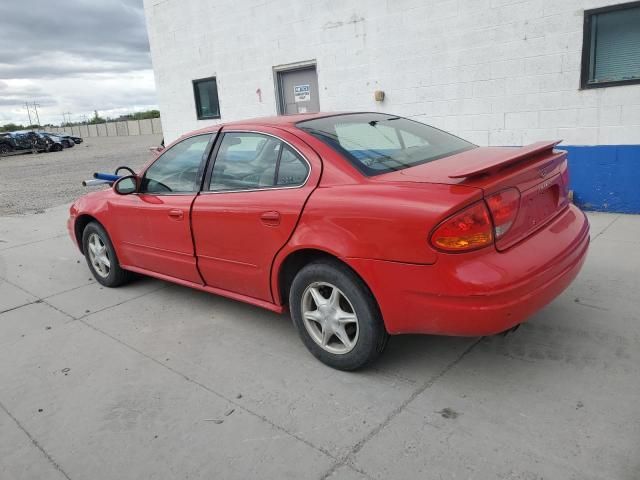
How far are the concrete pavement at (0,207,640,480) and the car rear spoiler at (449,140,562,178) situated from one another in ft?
3.86

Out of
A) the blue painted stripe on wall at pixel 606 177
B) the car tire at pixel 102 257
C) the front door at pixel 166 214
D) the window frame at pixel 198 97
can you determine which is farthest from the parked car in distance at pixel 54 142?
the blue painted stripe on wall at pixel 606 177

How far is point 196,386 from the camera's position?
10.4 feet

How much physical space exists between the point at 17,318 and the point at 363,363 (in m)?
3.20

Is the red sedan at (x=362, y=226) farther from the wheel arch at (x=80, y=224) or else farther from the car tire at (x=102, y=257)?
the wheel arch at (x=80, y=224)

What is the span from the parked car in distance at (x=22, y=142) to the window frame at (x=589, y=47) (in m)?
31.4

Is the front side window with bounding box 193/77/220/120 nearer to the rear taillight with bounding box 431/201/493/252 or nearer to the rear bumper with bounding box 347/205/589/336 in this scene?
the rear bumper with bounding box 347/205/589/336

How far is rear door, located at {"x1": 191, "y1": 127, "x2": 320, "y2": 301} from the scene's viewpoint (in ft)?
10.6

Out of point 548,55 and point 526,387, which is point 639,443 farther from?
point 548,55

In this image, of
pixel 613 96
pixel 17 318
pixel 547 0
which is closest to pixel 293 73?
pixel 547 0

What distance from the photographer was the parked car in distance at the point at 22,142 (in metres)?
29.8

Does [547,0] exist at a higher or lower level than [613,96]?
higher

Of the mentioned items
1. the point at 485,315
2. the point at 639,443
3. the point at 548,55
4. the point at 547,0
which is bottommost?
the point at 639,443

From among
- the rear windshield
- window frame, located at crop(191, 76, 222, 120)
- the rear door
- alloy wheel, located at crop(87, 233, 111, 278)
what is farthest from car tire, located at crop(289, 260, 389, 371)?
window frame, located at crop(191, 76, 222, 120)

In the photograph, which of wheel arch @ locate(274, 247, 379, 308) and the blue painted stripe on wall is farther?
the blue painted stripe on wall
